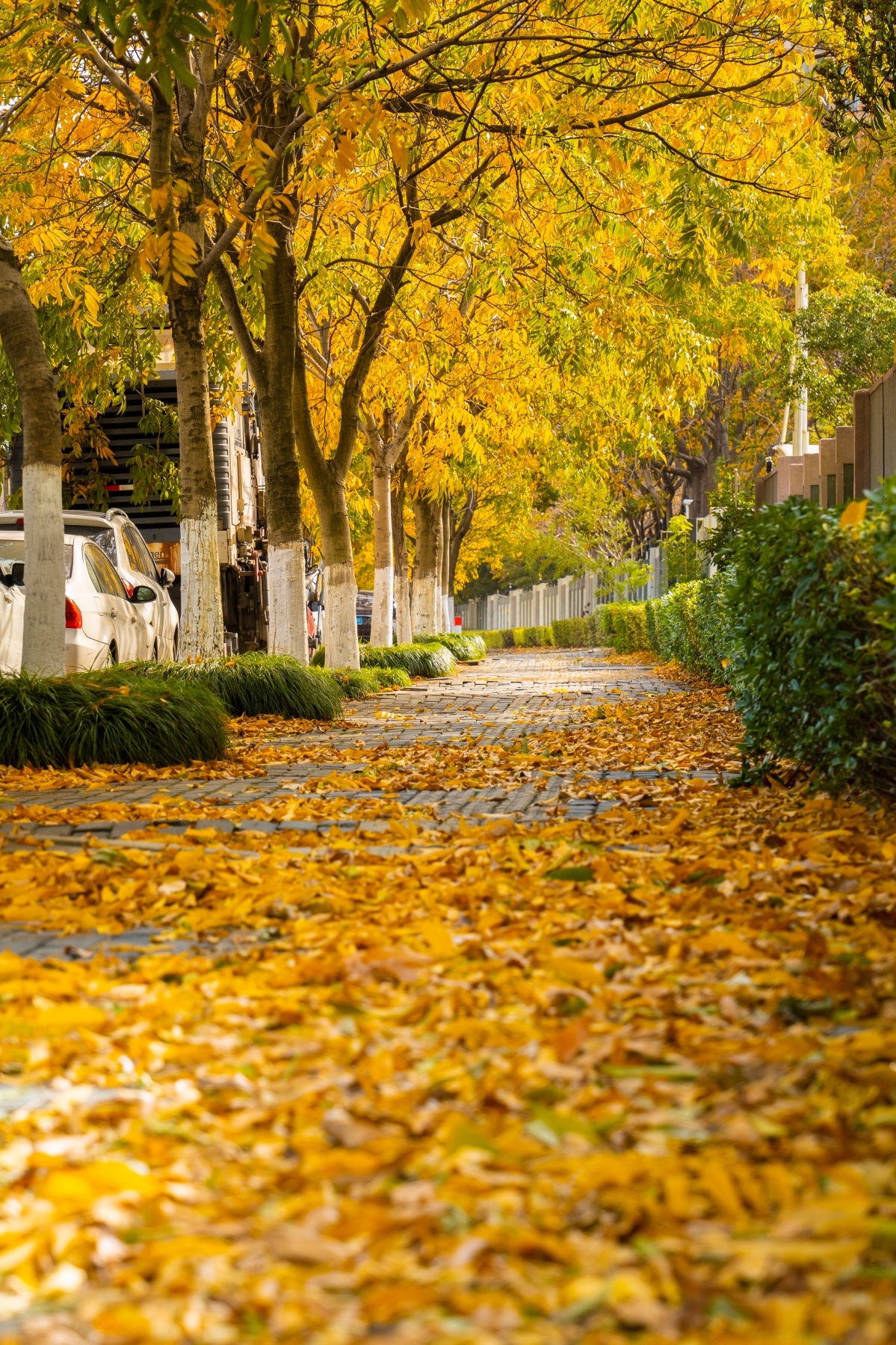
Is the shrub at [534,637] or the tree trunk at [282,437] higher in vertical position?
the tree trunk at [282,437]

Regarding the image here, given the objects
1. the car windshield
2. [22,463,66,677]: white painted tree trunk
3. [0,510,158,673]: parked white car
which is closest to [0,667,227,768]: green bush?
[22,463,66,677]: white painted tree trunk

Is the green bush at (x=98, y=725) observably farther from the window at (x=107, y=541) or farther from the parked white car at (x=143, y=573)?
the window at (x=107, y=541)

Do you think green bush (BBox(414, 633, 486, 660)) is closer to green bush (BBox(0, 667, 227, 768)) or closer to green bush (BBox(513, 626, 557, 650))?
green bush (BBox(513, 626, 557, 650))

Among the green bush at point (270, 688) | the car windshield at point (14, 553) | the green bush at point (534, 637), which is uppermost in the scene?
the car windshield at point (14, 553)

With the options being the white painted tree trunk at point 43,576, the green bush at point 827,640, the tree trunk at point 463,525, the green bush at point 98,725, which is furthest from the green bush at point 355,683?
the tree trunk at point 463,525

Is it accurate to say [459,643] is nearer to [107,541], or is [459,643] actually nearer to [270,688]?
[107,541]

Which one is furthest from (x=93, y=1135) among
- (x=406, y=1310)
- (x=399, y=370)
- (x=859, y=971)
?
(x=399, y=370)

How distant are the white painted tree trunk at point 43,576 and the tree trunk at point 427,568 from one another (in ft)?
61.7

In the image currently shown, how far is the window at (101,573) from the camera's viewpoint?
13.2m

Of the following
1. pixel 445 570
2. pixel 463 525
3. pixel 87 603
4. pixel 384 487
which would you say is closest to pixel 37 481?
pixel 87 603

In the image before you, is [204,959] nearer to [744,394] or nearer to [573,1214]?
[573,1214]

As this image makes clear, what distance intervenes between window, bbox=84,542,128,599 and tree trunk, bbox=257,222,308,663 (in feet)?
5.45

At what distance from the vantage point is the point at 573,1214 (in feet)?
8.15

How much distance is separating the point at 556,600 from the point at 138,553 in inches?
1731
